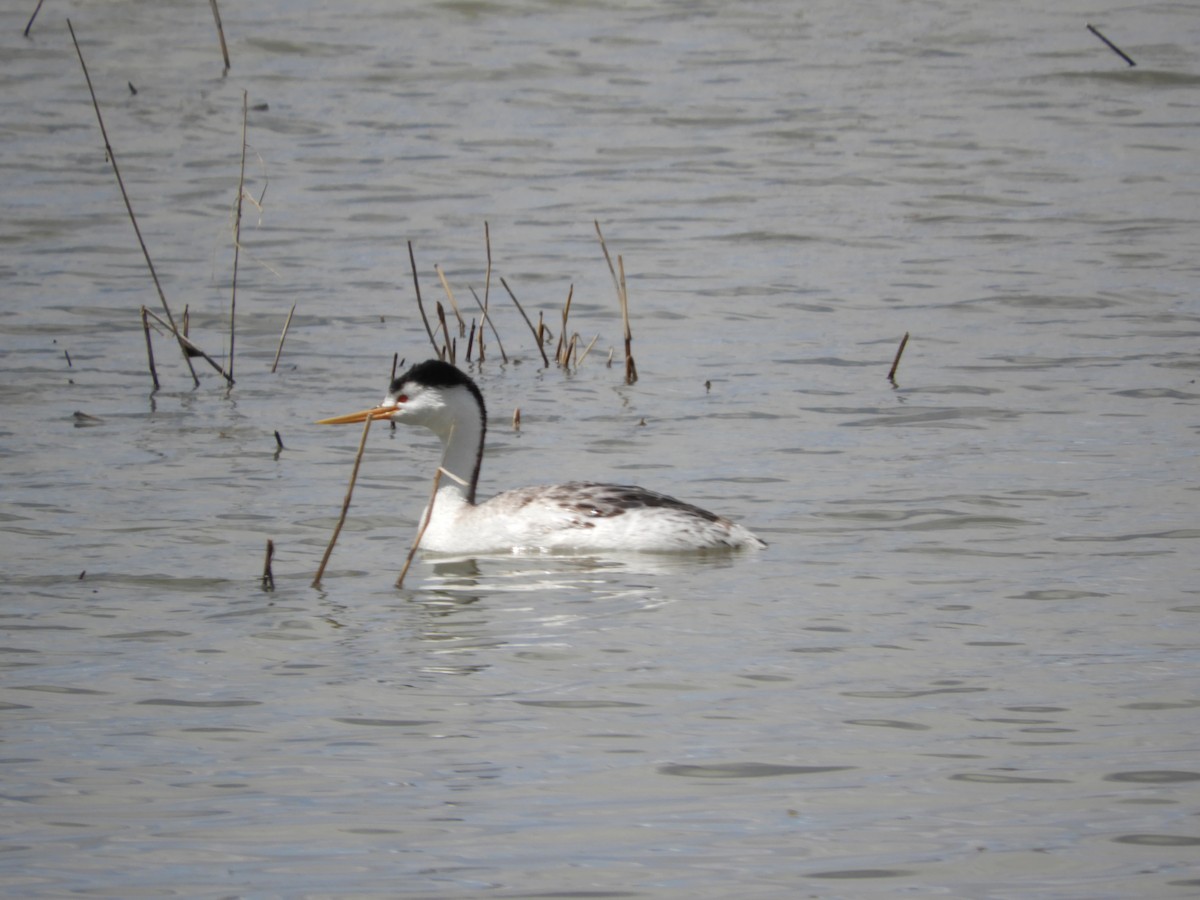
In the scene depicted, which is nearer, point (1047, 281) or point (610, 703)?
point (610, 703)

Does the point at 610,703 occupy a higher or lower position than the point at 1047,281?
higher

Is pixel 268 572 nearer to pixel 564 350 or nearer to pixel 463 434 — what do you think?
pixel 463 434

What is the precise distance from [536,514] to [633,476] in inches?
56.1

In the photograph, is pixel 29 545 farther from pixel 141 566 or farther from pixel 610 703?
pixel 610 703

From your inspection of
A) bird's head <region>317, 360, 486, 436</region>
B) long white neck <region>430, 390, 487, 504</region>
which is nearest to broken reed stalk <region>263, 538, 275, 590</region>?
bird's head <region>317, 360, 486, 436</region>

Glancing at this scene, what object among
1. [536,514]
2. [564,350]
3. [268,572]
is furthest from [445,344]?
[268,572]

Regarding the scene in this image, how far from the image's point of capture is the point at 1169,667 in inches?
263

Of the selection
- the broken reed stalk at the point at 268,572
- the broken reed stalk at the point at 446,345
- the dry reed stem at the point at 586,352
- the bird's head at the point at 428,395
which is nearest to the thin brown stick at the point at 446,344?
the broken reed stalk at the point at 446,345

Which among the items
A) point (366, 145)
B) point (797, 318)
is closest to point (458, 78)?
point (366, 145)

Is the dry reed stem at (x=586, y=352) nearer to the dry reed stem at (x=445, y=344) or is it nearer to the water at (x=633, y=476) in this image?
the water at (x=633, y=476)

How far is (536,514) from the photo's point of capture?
29.7 ft

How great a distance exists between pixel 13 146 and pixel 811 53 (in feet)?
31.2

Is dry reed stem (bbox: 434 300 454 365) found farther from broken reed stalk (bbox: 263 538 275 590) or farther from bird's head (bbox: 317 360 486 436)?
broken reed stalk (bbox: 263 538 275 590)

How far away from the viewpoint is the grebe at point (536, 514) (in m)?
8.76
